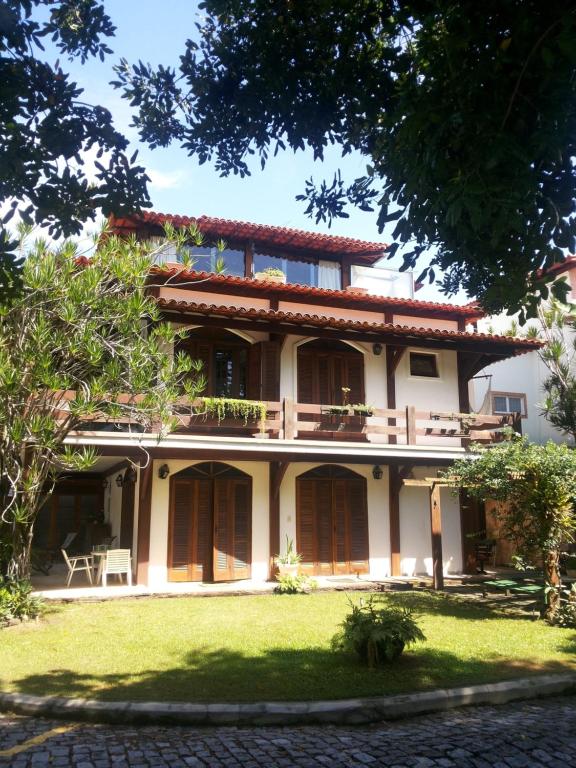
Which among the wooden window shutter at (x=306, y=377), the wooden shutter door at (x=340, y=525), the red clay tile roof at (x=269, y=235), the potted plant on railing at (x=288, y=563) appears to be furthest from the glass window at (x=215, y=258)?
the potted plant on railing at (x=288, y=563)

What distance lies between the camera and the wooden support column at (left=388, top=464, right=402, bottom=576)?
16.3 meters

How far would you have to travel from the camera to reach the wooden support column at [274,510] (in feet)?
50.0

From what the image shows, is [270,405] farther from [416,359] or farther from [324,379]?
[416,359]

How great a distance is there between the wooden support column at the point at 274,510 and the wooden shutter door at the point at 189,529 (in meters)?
1.47

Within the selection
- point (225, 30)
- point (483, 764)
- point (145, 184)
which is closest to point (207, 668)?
point (483, 764)

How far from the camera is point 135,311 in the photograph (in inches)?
425

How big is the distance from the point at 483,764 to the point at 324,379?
1269 centimetres

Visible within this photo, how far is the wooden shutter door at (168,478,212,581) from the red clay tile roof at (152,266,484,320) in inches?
191

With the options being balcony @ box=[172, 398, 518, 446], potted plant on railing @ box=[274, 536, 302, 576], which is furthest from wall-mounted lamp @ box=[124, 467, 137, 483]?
potted plant on railing @ box=[274, 536, 302, 576]

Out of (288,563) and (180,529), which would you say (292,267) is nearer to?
(180,529)

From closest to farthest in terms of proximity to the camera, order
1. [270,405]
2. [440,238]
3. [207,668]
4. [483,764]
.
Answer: [483,764] → [440,238] → [207,668] → [270,405]

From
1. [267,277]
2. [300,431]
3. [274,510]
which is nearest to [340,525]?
[274,510]

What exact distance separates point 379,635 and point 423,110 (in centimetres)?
526

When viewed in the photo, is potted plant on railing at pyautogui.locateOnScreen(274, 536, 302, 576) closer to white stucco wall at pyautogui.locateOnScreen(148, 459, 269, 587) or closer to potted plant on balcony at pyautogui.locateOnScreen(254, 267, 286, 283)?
white stucco wall at pyautogui.locateOnScreen(148, 459, 269, 587)
